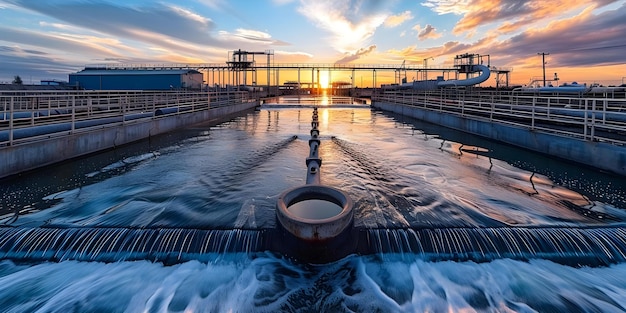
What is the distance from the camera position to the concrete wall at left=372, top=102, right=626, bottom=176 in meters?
8.66

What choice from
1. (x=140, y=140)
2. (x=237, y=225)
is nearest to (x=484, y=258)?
(x=237, y=225)

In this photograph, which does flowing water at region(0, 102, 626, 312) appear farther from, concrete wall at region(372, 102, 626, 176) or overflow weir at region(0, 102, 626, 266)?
concrete wall at region(372, 102, 626, 176)

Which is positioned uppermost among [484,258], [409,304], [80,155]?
[80,155]

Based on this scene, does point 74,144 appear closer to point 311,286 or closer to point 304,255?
point 304,255

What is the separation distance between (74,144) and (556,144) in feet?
49.4

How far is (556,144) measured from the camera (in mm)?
10617

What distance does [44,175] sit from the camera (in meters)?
8.58

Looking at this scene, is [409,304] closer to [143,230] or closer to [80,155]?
[143,230]

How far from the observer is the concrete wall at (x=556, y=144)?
866 centimetres

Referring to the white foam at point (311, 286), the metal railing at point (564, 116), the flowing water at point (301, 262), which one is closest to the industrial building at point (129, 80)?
the metal railing at point (564, 116)

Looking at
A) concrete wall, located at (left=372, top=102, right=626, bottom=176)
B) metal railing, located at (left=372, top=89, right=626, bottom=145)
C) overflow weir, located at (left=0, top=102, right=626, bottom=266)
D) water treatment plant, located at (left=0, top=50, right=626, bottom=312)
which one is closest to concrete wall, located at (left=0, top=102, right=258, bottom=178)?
water treatment plant, located at (left=0, top=50, right=626, bottom=312)

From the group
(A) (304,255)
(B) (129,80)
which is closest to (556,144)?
(A) (304,255)

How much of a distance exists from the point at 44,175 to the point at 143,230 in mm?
5236

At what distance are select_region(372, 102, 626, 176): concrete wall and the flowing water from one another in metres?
0.57
